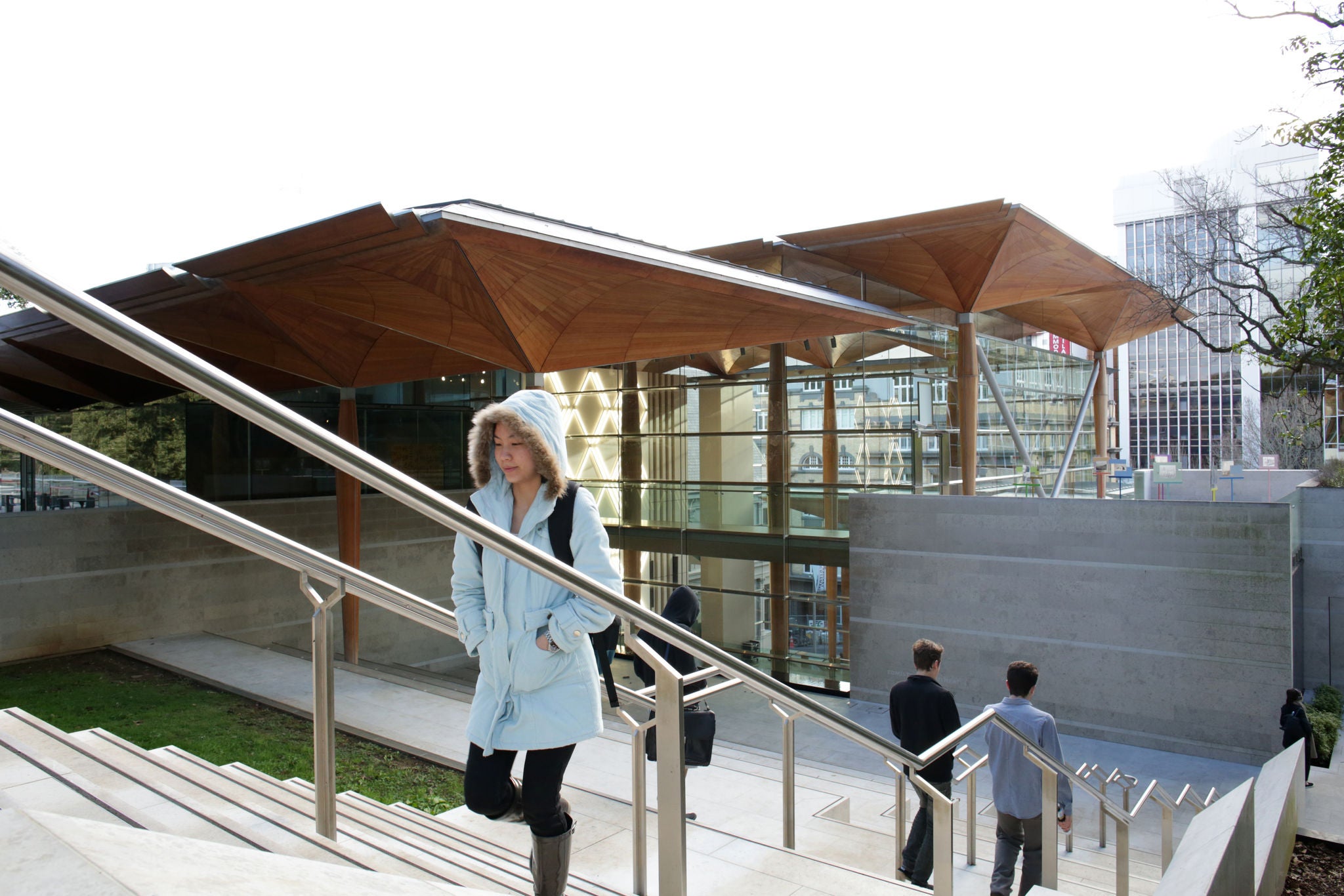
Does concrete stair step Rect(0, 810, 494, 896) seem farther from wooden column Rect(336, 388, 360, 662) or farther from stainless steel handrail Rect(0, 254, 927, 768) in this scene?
wooden column Rect(336, 388, 360, 662)

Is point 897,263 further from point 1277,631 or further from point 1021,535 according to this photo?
point 1277,631

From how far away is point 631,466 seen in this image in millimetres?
19906

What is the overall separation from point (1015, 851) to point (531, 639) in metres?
4.42

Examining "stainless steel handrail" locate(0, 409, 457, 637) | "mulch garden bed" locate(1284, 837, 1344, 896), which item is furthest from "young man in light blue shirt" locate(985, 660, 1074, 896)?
"stainless steel handrail" locate(0, 409, 457, 637)

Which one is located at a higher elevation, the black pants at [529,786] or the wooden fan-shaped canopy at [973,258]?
the wooden fan-shaped canopy at [973,258]

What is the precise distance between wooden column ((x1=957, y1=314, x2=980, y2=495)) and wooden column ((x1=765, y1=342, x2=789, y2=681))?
3.45 m

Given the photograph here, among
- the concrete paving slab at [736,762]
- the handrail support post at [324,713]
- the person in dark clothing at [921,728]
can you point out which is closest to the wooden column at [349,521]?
the concrete paving slab at [736,762]

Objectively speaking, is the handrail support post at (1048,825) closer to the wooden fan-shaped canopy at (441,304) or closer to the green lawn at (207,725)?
the green lawn at (207,725)

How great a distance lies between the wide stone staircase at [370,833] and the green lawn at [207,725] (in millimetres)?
976

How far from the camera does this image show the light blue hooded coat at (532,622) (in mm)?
2508

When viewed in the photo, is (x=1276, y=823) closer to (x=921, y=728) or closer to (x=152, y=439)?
(x=921, y=728)

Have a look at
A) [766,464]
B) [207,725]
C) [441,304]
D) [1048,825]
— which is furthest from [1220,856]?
[766,464]

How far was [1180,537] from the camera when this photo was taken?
1202 centimetres

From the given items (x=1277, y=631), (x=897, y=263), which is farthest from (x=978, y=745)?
(x=897, y=263)
